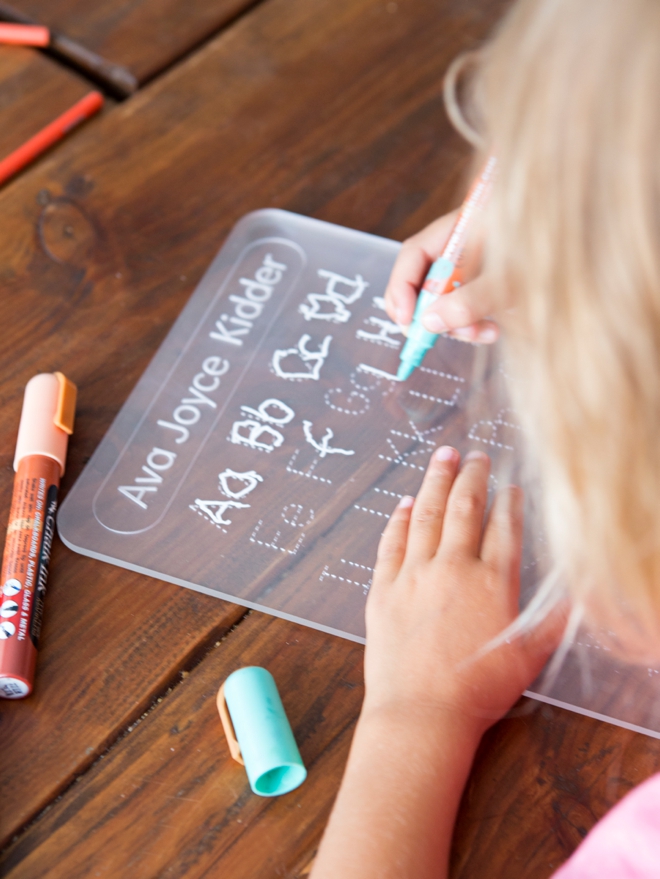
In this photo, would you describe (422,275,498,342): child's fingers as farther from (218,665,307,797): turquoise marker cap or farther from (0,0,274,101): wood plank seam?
(0,0,274,101): wood plank seam

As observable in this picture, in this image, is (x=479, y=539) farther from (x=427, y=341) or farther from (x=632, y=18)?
(x=632, y=18)

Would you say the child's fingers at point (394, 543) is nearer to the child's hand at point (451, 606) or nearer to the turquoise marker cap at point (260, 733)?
the child's hand at point (451, 606)

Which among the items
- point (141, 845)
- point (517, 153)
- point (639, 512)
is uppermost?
point (517, 153)

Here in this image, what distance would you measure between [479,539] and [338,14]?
2.08ft

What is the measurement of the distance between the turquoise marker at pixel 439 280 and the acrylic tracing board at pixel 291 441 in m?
0.02

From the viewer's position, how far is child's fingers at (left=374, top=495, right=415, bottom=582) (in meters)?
0.58

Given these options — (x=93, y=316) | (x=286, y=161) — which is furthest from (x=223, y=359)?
(x=286, y=161)

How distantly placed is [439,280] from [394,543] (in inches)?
8.6

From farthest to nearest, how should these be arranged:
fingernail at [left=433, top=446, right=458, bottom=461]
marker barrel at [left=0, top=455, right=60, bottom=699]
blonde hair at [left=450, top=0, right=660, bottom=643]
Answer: fingernail at [left=433, top=446, right=458, bottom=461], marker barrel at [left=0, top=455, right=60, bottom=699], blonde hair at [left=450, top=0, right=660, bottom=643]

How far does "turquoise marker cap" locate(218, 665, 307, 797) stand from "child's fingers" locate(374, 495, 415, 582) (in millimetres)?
115

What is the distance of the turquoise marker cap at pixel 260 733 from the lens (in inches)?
19.1

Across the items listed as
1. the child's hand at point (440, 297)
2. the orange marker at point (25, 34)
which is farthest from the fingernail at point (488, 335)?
the orange marker at point (25, 34)

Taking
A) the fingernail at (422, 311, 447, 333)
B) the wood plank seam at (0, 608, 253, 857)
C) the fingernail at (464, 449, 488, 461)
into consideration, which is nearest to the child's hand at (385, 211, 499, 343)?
the fingernail at (422, 311, 447, 333)

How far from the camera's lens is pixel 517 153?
447mm
